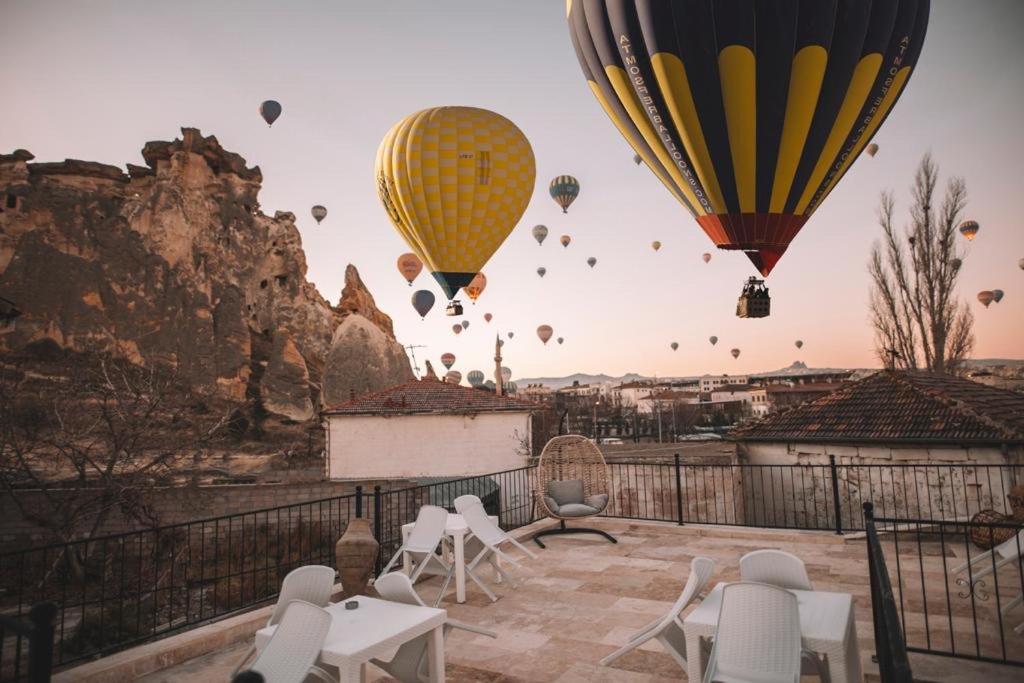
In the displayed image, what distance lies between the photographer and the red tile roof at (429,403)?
2798 cm

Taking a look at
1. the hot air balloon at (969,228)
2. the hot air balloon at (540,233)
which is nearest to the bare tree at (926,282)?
the hot air balloon at (969,228)

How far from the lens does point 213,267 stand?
160 feet

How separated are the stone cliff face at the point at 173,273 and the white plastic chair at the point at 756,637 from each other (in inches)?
1904

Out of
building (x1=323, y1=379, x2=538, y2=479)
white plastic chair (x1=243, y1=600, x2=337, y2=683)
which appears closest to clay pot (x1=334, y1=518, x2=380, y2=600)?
white plastic chair (x1=243, y1=600, x2=337, y2=683)

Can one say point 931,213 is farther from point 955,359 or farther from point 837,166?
point 837,166

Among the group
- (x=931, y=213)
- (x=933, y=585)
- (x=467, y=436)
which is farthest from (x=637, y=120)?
(x=931, y=213)

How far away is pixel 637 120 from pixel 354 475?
23023 millimetres

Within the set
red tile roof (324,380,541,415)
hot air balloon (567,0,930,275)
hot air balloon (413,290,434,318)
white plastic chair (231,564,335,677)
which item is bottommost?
white plastic chair (231,564,335,677)

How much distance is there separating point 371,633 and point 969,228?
98.9 ft

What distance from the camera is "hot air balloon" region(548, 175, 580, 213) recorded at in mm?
23719

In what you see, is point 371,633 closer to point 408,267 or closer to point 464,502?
point 464,502

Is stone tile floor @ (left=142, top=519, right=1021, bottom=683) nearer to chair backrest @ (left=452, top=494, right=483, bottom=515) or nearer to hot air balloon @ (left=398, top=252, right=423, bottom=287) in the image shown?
chair backrest @ (left=452, top=494, right=483, bottom=515)

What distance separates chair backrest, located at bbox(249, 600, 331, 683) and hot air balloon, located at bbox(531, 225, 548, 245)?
102ft

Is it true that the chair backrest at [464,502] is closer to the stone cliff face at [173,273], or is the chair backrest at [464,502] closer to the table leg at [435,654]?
the table leg at [435,654]
